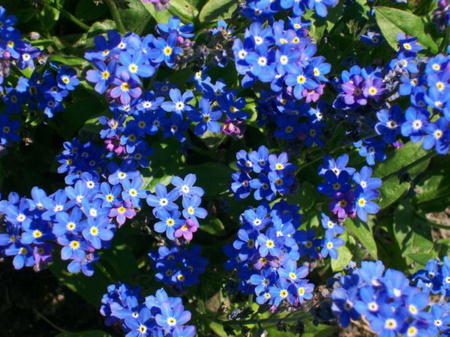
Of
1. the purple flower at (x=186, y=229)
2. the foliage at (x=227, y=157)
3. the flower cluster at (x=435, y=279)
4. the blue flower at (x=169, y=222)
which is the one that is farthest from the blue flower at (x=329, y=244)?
the blue flower at (x=169, y=222)

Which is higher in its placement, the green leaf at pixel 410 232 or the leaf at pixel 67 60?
the leaf at pixel 67 60

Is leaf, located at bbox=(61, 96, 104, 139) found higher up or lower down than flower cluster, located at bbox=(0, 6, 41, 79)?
lower down

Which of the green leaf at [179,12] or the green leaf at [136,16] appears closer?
the green leaf at [179,12]

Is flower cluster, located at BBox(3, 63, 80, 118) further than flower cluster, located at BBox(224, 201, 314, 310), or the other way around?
flower cluster, located at BBox(3, 63, 80, 118)

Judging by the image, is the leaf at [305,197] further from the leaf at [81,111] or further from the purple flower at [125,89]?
the leaf at [81,111]

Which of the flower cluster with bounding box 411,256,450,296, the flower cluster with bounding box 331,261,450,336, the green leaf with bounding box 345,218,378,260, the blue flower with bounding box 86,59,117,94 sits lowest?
the green leaf with bounding box 345,218,378,260

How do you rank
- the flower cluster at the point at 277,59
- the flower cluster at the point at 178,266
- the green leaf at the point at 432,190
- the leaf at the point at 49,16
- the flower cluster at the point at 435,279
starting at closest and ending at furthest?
1. the flower cluster at the point at 277,59
2. the flower cluster at the point at 435,279
3. the flower cluster at the point at 178,266
4. the leaf at the point at 49,16
5. the green leaf at the point at 432,190

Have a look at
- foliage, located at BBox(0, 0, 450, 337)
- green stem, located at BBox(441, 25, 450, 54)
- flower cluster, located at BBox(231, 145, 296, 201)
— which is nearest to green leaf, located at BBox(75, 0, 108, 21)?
foliage, located at BBox(0, 0, 450, 337)

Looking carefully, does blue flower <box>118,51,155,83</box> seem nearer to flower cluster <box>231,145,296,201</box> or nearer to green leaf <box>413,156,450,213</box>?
flower cluster <box>231,145,296,201</box>
